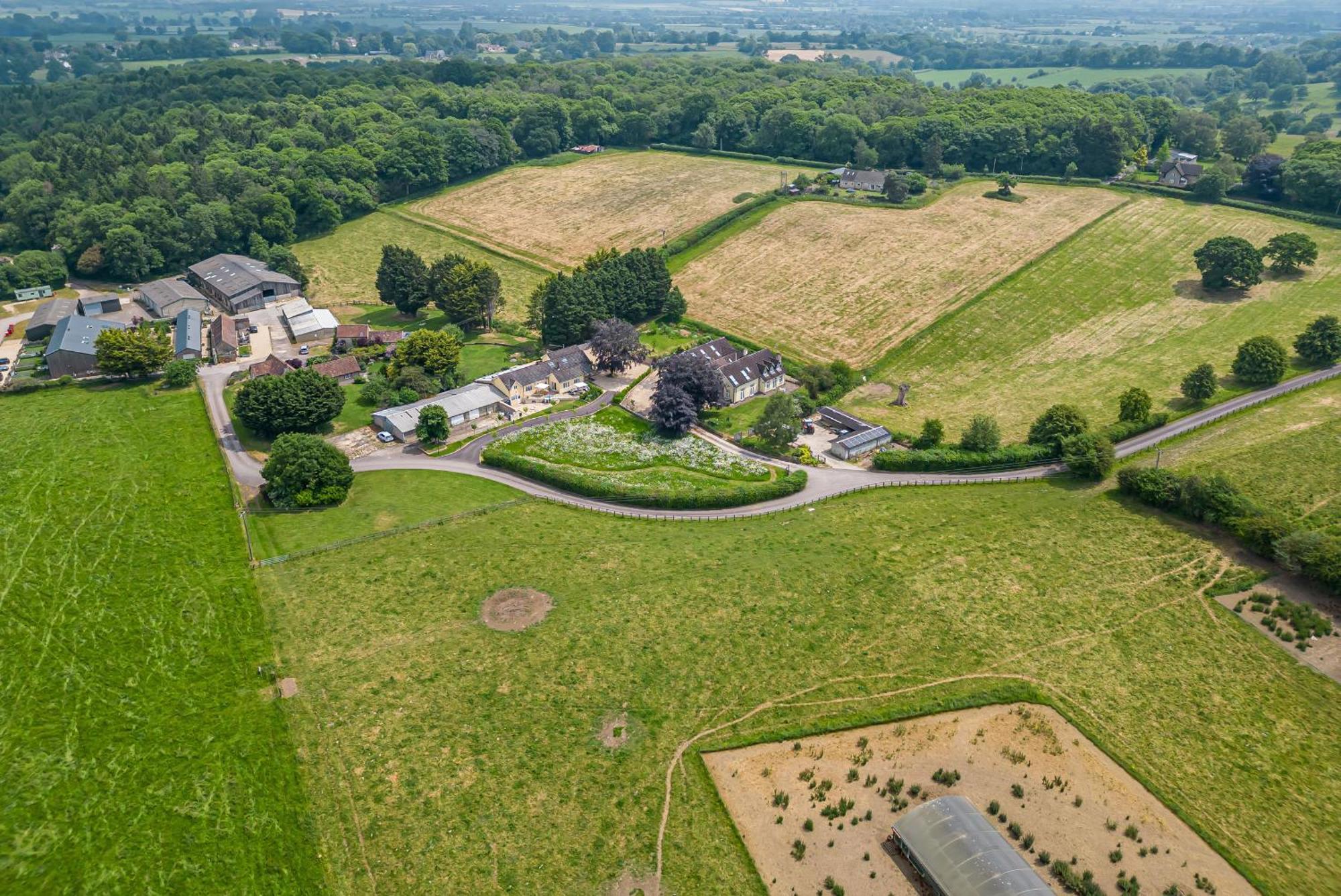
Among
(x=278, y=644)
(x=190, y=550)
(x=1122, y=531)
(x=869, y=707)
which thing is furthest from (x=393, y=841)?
(x=1122, y=531)

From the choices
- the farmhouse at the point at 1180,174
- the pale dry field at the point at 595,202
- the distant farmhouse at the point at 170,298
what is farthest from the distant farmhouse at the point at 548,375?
the farmhouse at the point at 1180,174

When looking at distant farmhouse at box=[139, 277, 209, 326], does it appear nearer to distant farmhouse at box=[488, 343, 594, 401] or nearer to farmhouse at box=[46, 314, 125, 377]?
farmhouse at box=[46, 314, 125, 377]

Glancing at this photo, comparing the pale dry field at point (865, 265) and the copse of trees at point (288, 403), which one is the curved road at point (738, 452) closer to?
the copse of trees at point (288, 403)

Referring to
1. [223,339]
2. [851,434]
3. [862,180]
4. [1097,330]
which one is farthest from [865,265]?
[223,339]

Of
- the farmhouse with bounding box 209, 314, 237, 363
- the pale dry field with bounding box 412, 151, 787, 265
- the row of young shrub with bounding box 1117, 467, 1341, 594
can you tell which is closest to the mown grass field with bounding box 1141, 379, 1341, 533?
the row of young shrub with bounding box 1117, 467, 1341, 594

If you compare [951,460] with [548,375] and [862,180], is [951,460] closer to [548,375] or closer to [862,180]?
[548,375]

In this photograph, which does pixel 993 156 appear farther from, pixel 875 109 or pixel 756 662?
pixel 756 662
